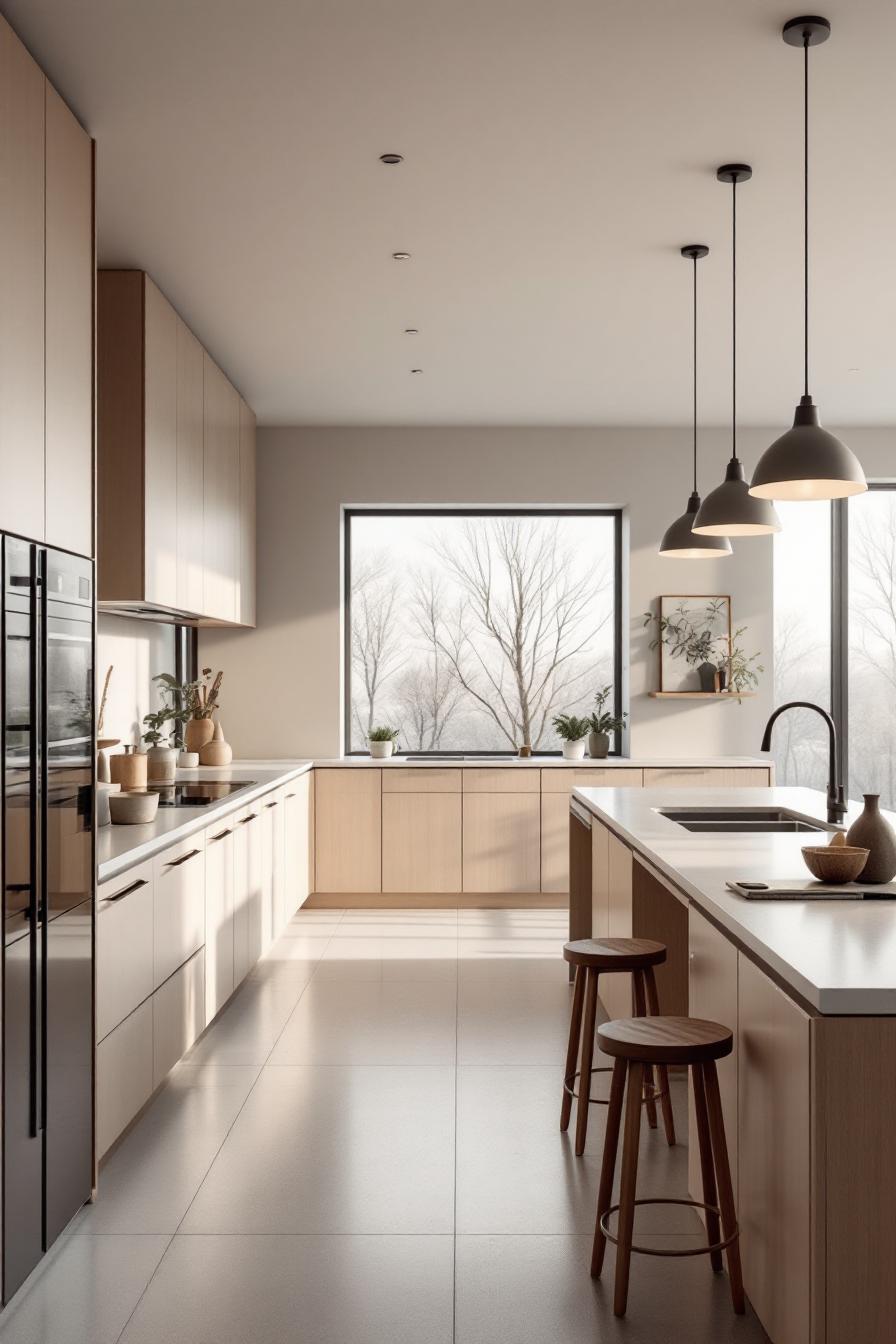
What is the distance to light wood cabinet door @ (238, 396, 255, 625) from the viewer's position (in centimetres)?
655

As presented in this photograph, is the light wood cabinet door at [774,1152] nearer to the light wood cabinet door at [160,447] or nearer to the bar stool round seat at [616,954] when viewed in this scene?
the bar stool round seat at [616,954]

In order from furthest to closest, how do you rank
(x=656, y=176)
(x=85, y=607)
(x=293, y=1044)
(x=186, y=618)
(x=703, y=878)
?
1. (x=186, y=618)
2. (x=293, y=1044)
3. (x=656, y=176)
4. (x=85, y=607)
5. (x=703, y=878)

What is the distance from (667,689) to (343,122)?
15.3ft

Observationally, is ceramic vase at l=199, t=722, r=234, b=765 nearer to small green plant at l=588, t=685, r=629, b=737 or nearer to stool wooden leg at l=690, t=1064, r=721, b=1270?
small green plant at l=588, t=685, r=629, b=737

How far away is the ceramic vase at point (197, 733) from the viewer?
648 cm

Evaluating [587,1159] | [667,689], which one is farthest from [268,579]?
[587,1159]

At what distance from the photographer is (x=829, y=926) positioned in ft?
7.47

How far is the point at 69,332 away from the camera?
9.59ft

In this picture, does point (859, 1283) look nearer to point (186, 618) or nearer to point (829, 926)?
point (829, 926)

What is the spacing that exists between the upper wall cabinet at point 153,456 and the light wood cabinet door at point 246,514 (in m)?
0.82

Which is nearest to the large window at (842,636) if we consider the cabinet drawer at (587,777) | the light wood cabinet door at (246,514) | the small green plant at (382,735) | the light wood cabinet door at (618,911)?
the cabinet drawer at (587,777)

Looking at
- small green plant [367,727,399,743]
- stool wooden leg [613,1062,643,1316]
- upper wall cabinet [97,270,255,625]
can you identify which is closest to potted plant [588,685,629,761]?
small green plant [367,727,399,743]

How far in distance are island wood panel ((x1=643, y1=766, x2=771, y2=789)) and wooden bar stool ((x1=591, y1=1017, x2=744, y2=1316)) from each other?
431 centimetres

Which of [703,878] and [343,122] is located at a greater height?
[343,122]
